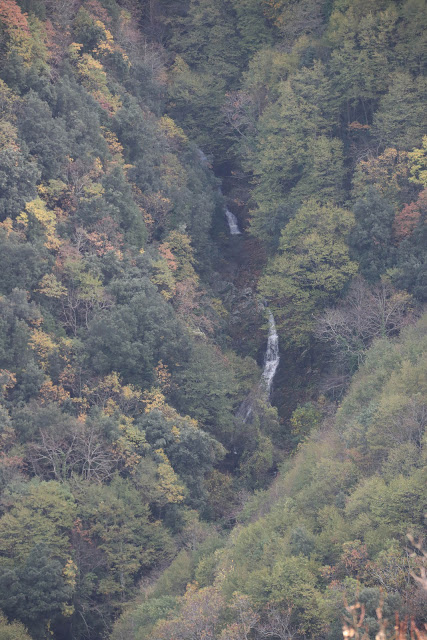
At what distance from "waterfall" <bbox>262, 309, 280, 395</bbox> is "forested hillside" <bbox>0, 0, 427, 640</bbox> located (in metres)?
0.40

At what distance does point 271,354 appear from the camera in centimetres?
4297

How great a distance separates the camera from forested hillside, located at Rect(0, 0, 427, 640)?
27.4 meters

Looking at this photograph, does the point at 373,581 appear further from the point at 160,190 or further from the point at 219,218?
the point at 219,218

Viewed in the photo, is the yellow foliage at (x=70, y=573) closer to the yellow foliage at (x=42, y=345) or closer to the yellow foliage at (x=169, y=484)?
the yellow foliage at (x=169, y=484)

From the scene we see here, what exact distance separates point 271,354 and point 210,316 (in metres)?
3.66

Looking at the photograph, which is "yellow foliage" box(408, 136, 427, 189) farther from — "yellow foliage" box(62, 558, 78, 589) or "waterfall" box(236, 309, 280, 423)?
"yellow foliage" box(62, 558, 78, 589)

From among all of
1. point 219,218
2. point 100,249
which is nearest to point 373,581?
point 100,249

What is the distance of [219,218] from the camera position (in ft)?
158

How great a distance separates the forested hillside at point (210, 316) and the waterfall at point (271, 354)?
1.31ft

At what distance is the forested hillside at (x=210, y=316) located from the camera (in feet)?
90.0

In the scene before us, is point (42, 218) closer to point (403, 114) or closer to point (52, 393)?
point (52, 393)

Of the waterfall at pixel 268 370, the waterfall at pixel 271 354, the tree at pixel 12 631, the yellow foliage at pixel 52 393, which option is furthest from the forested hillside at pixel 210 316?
the waterfall at pixel 271 354

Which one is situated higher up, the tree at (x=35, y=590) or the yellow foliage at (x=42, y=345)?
the yellow foliage at (x=42, y=345)

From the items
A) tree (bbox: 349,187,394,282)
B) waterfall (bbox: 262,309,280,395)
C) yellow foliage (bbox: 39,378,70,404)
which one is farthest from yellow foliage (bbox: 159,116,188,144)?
yellow foliage (bbox: 39,378,70,404)
